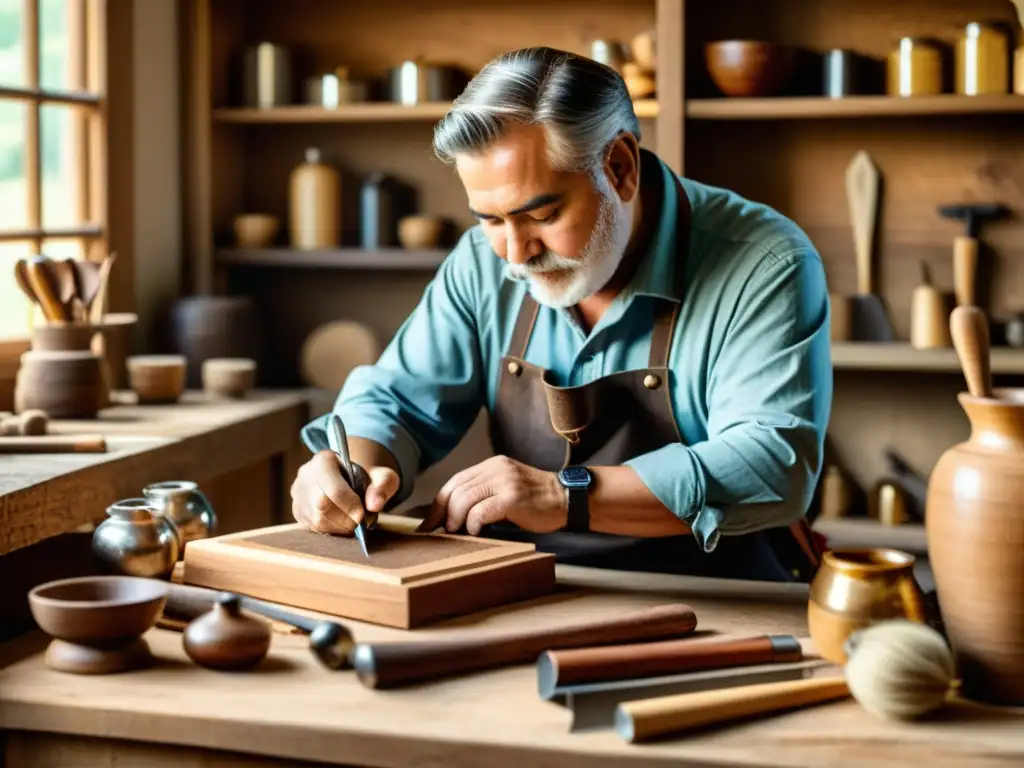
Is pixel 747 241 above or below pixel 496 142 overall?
below

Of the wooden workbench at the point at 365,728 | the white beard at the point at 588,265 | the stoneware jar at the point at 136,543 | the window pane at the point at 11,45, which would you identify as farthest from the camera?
the window pane at the point at 11,45

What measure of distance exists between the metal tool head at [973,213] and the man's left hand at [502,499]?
2242 mm

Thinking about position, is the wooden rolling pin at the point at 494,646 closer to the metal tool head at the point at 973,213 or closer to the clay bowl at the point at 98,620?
the clay bowl at the point at 98,620

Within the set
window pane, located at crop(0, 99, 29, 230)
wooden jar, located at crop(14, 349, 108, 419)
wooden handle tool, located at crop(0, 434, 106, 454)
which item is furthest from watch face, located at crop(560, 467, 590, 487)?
window pane, located at crop(0, 99, 29, 230)

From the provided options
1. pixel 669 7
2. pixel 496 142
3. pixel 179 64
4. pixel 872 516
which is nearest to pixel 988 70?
pixel 669 7

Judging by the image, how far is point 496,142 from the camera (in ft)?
6.82

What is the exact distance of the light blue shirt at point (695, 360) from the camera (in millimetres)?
1954

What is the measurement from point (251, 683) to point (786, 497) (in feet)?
3.06

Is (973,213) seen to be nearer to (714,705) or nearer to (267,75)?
(267,75)

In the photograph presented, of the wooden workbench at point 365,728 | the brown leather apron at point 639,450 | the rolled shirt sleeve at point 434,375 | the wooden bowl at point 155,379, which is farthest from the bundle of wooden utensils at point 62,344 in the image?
the wooden workbench at point 365,728

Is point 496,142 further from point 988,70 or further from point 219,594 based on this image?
point 988,70

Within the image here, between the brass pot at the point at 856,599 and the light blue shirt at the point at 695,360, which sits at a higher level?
the light blue shirt at the point at 695,360

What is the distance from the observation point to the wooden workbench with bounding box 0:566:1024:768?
4.08 feet

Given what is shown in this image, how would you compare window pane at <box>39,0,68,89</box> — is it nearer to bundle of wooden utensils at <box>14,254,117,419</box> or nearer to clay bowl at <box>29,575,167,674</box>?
bundle of wooden utensils at <box>14,254,117,419</box>
